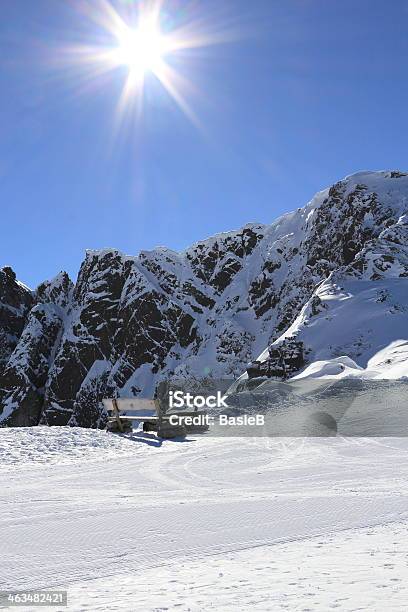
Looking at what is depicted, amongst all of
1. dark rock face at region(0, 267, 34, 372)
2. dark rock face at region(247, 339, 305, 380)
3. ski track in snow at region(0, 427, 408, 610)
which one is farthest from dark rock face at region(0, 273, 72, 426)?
ski track in snow at region(0, 427, 408, 610)

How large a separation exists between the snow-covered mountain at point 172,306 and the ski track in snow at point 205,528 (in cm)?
8053

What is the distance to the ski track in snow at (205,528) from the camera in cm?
449

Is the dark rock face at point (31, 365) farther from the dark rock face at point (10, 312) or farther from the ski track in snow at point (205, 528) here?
the ski track in snow at point (205, 528)

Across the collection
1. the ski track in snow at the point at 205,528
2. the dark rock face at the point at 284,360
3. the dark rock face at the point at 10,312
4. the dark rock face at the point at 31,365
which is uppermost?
the dark rock face at the point at 10,312

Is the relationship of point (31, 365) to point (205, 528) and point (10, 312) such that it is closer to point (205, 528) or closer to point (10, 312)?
point (10, 312)

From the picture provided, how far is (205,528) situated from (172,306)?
118 meters

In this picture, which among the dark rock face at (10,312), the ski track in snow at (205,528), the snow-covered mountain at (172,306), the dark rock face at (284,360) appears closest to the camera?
the ski track in snow at (205,528)

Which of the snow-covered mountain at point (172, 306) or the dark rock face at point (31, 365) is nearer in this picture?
the snow-covered mountain at point (172, 306)

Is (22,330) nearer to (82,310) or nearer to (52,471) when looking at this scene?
(82,310)

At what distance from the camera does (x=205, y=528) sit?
6.60 metres

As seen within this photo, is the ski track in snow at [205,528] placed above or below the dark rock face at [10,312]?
below

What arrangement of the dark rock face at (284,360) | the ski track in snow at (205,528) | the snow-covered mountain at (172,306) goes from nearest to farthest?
the ski track in snow at (205,528)
the dark rock face at (284,360)
the snow-covered mountain at (172,306)

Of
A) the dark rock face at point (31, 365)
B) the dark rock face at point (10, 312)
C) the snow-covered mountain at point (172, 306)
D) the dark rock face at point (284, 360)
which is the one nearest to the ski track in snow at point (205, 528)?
the dark rock face at point (284, 360)

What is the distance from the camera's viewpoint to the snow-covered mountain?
334ft
